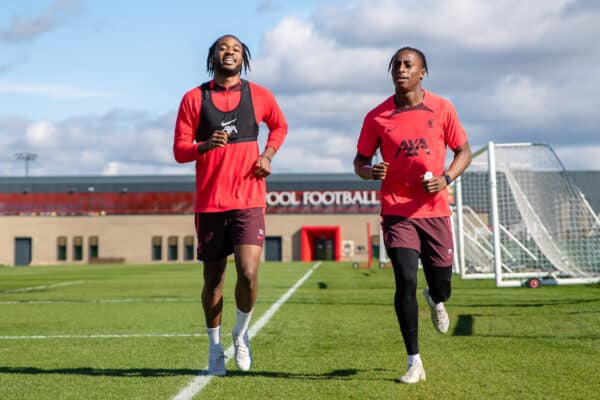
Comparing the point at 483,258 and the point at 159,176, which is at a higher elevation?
the point at 159,176

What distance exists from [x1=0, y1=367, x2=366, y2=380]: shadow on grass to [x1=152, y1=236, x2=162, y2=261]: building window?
228ft

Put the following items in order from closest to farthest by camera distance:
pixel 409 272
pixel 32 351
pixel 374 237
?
pixel 409 272 < pixel 32 351 < pixel 374 237

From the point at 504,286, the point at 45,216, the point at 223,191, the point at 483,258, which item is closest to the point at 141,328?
the point at 223,191

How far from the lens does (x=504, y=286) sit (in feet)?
55.9

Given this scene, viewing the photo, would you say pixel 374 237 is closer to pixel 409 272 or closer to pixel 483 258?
pixel 483 258

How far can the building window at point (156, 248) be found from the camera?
7494cm

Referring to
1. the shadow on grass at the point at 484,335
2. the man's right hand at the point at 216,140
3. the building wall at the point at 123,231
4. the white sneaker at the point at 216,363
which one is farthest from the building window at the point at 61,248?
the man's right hand at the point at 216,140

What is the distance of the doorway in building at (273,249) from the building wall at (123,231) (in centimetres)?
48

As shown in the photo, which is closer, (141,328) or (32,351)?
(32,351)

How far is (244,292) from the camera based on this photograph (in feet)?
18.7

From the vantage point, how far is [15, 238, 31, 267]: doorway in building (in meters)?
74.8

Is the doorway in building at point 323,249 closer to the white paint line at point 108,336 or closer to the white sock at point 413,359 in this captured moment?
the white paint line at point 108,336

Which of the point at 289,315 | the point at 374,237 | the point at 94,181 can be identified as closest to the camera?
the point at 289,315

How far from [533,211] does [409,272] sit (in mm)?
12315
